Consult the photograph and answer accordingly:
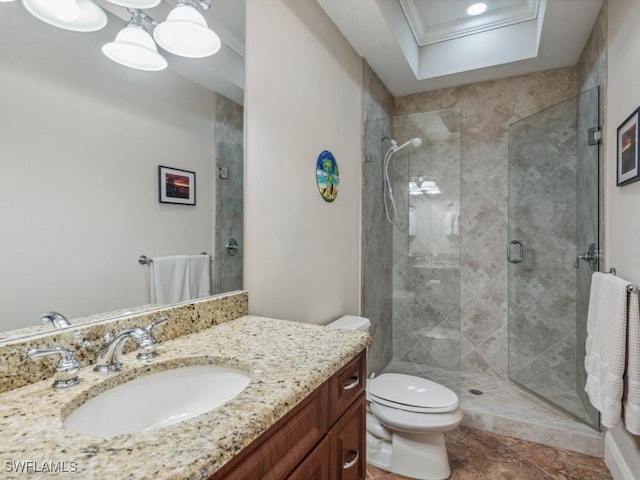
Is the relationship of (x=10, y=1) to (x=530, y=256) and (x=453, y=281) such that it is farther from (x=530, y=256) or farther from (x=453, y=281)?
(x=530, y=256)

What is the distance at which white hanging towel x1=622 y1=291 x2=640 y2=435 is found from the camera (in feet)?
4.37

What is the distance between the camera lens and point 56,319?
84 cm

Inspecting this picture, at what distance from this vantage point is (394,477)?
178 centimetres

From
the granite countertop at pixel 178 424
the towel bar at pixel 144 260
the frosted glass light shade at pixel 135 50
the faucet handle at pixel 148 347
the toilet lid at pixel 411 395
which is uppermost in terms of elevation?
the frosted glass light shade at pixel 135 50

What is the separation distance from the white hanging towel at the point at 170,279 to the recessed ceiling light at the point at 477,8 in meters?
2.62

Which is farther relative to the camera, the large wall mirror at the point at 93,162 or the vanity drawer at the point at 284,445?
the large wall mirror at the point at 93,162

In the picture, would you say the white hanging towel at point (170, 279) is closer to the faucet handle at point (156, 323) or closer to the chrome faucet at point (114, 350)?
the faucet handle at point (156, 323)

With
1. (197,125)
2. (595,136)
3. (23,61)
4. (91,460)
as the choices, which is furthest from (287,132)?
(595,136)

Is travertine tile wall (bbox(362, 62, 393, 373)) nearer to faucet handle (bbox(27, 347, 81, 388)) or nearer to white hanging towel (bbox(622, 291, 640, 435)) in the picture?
white hanging towel (bbox(622, 291, 640, 435))

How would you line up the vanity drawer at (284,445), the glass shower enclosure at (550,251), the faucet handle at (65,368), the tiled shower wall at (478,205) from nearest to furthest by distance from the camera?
the vanity drawer at (284,445) < the faucet handle at (65,368) < the glass shower enclosure at (550,251) < the tiled shower wall at (478,205)

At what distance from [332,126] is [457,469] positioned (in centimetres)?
209

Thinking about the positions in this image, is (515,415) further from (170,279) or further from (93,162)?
(93,162)

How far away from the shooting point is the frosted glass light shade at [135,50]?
978 mm

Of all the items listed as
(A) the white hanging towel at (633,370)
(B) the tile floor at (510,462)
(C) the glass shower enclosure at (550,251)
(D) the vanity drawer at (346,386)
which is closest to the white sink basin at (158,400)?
(D) the vanity drawer at (346,386)
